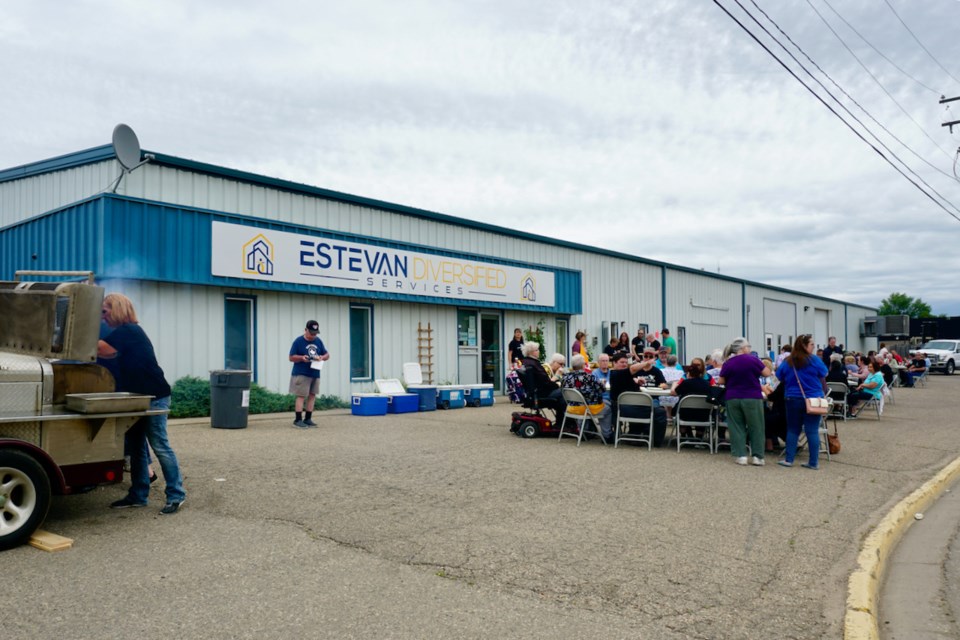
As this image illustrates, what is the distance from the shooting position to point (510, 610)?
412 cm

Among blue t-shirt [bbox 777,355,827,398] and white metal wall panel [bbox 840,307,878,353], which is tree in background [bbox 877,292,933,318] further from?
blue t-shirt [bbox 777,355,827,398]

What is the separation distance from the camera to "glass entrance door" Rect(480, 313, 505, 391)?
813 inches

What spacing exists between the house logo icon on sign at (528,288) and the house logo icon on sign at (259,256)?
8640mm

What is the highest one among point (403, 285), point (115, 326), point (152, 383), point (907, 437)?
point (403, 285)

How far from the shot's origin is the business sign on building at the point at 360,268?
14.3 m

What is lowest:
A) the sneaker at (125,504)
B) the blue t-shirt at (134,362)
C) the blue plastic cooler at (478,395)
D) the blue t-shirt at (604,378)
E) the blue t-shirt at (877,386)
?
the sneaker at (125,504)

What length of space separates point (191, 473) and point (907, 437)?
11.0 m

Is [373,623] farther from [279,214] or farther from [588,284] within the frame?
[588,284]

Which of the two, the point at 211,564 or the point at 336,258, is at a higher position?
the point at 336,258

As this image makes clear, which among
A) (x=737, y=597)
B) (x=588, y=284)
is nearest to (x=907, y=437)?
(x=737, y=597)

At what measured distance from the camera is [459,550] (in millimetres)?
5227

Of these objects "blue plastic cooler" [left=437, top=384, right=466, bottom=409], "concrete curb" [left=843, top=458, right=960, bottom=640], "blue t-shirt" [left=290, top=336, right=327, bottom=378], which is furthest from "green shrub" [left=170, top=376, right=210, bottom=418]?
"concrete curb" [left=843, top=458, right=960, bottom=640]

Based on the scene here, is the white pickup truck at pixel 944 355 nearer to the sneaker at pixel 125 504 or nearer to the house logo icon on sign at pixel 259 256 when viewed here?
the house logo icon on sign at pixel 259 256

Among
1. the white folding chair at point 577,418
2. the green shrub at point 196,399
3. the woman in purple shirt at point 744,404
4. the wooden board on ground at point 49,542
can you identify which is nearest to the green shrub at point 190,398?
the green shrub at point 196,399
